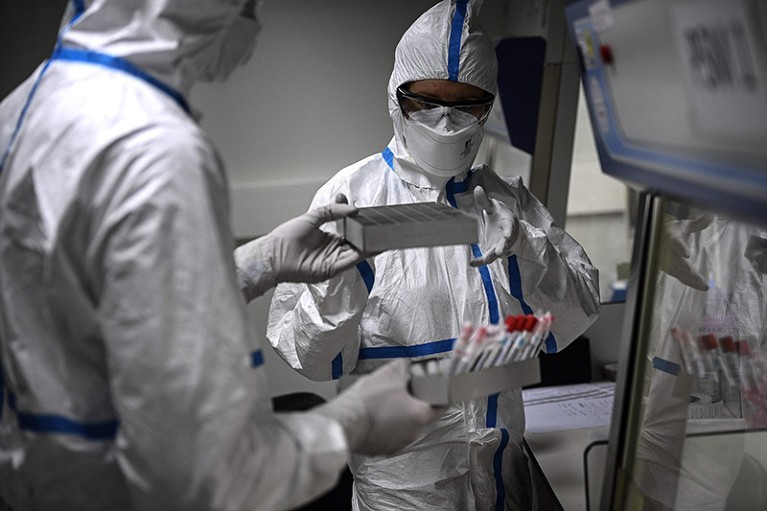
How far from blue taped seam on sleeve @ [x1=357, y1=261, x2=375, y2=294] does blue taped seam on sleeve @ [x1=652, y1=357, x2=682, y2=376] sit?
1.74ft

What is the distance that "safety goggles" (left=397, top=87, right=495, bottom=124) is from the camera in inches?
62.1

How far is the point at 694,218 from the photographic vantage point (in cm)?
127

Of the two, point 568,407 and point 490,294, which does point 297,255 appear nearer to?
point 490,294

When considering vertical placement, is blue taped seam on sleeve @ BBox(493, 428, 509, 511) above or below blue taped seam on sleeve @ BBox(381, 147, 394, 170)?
below

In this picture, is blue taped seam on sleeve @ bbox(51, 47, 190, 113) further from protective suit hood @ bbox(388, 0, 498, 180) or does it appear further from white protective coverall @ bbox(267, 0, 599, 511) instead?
protective suit hood @ bbox(388, 0, 498, 180)

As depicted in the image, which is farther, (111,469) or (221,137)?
(221,137)

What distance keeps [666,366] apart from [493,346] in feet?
1.60

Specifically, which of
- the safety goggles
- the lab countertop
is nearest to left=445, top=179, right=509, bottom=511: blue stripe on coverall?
the lab countertop

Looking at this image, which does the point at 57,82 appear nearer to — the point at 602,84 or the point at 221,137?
the point at 602,84

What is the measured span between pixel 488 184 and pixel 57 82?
101 centimetres

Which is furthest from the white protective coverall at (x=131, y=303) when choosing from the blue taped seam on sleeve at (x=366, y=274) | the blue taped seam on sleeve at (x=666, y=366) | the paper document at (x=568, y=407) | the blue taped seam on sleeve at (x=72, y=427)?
the paper document at (x=568, y=407)

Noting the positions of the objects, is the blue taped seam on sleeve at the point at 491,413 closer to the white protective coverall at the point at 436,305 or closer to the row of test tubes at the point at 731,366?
the white protective coverall at the point at 436,305

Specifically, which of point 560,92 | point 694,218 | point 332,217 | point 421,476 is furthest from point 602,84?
point 560,92

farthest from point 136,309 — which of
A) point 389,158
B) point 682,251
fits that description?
point 389,158
